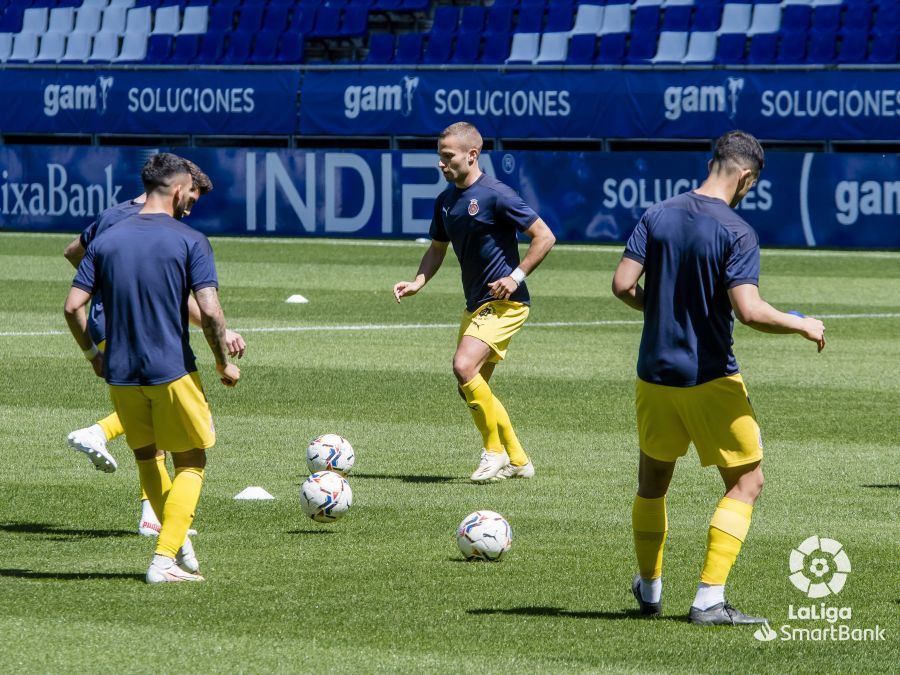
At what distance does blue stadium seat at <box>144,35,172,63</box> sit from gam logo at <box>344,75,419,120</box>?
632 centimetres

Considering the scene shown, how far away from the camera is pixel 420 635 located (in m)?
6.34

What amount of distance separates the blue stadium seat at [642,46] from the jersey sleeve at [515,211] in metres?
23.7

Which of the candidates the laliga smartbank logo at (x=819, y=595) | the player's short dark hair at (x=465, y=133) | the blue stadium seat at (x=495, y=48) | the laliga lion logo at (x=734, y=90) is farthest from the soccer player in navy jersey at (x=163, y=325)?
the blue stadium seat at (x=495, y=48)

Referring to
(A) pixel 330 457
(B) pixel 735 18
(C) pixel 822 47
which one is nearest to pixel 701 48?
(B) pixel 735 18

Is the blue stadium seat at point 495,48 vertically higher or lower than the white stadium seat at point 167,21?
lower

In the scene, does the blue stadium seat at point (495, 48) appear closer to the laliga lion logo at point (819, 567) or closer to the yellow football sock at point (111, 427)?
the yellow football sock at point (111, 427)

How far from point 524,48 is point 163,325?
93.2 feet

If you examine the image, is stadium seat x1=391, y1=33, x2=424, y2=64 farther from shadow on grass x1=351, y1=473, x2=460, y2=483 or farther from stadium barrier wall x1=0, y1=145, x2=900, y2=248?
shadow on grass x1=351, y1=473, x2=460, y2=483

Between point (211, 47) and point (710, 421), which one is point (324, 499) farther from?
point (211, 47)

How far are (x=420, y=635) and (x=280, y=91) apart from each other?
28942 mm

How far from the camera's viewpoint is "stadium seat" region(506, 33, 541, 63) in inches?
1367

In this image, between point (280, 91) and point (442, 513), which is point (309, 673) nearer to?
point (442, 513)

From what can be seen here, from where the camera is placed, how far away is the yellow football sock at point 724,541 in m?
6.35

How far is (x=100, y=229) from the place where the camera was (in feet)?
28.1
